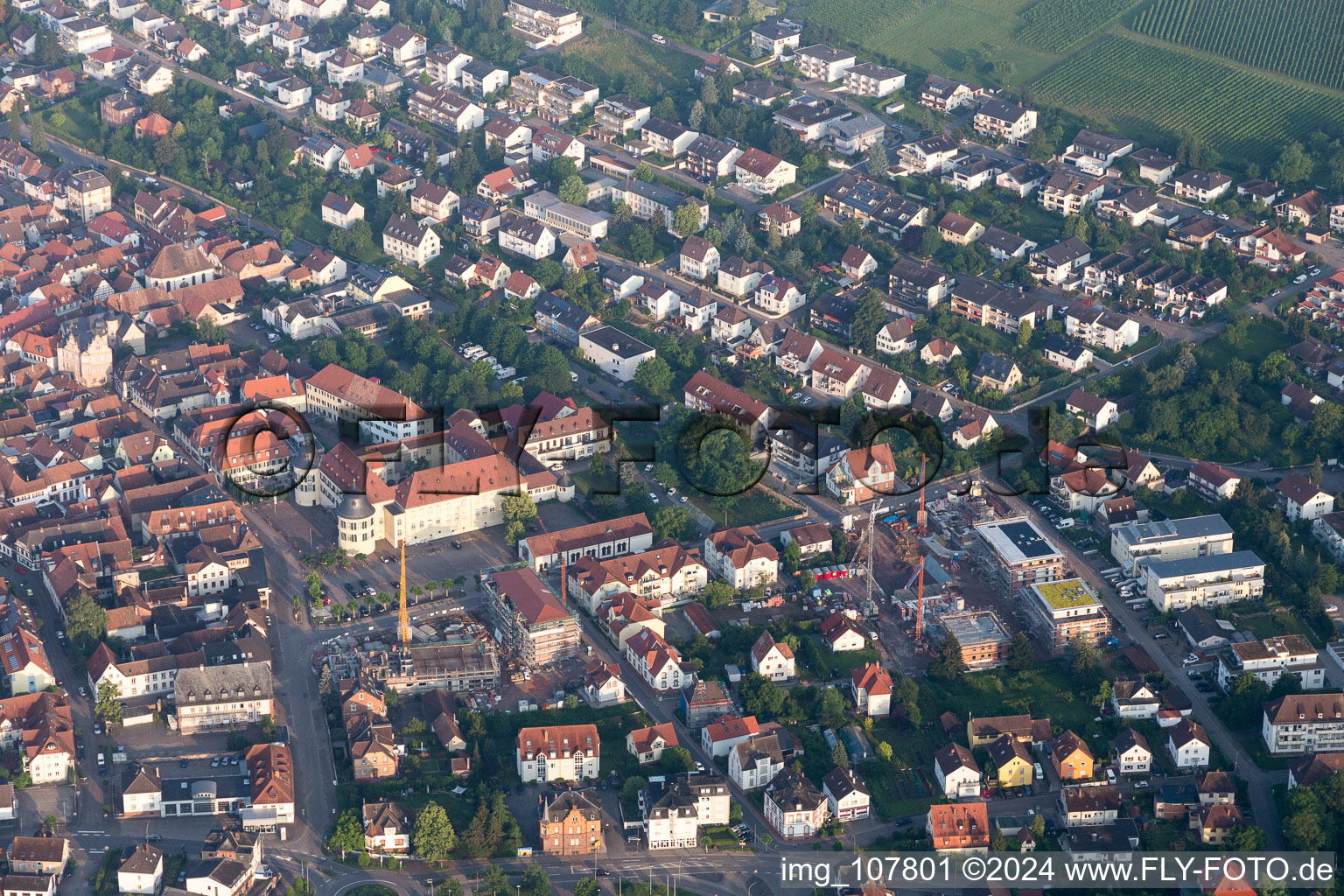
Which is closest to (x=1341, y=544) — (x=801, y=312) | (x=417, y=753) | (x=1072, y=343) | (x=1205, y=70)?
(x=1072, y=343)

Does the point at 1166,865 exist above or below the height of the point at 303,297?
above

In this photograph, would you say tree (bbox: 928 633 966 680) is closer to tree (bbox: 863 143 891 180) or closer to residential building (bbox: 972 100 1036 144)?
tree (bbox: 863 143 891 180)

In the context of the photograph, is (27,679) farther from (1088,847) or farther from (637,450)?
(1088,847)

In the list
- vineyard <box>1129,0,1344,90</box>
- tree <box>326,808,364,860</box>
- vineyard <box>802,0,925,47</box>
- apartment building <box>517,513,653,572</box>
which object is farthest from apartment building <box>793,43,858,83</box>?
tree <box>326,808,364,860</box>

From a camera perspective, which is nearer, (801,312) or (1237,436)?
(1237,436)

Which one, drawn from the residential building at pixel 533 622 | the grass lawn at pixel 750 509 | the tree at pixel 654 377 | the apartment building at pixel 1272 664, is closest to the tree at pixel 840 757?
the residential building at pixel 533 622

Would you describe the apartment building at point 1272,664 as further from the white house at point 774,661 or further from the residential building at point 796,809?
the residential building at point 796,809

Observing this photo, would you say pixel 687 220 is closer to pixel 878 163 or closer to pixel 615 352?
pixel 878 163
